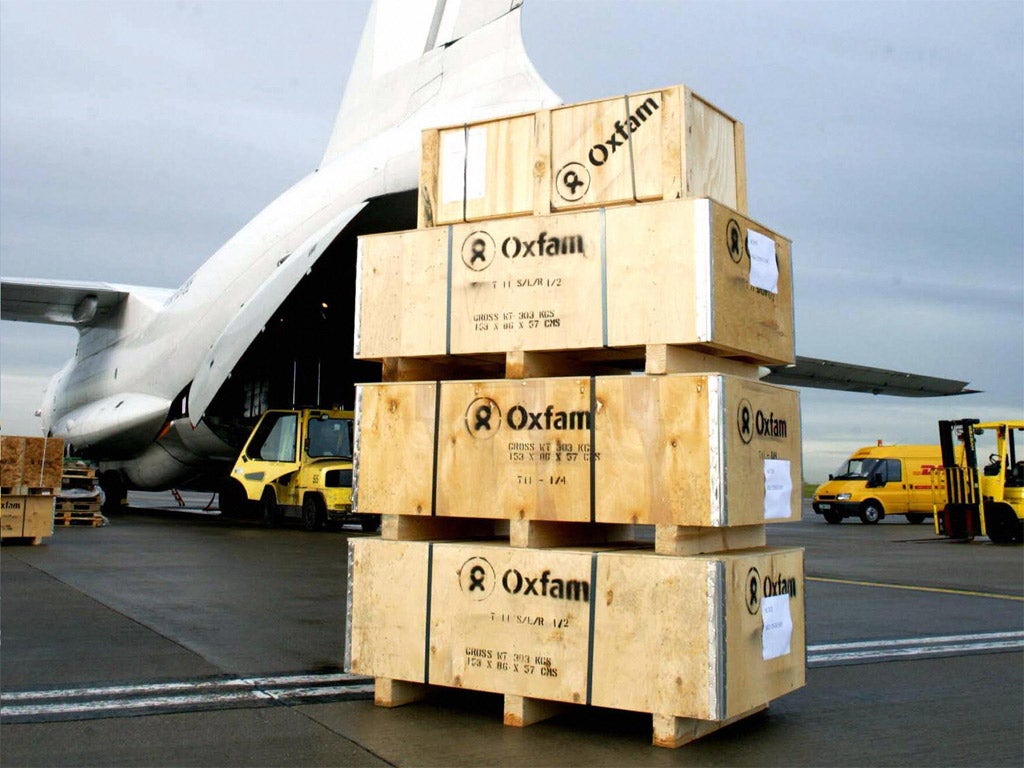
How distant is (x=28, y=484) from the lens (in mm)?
13664

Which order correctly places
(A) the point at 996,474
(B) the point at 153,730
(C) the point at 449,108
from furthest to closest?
(A) the point at 996,474 → (C) the point at 449,108 → (B) the point at 153,730

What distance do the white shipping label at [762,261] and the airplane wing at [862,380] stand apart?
93.0 ft

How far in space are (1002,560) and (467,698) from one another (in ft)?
40.1

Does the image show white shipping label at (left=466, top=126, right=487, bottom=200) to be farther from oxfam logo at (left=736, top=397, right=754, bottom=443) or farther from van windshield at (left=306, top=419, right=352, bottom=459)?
van windshield at (left=306, top=419, right=352, bottom=459)

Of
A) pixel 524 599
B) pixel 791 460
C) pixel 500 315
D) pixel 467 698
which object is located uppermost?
pixel 500 315

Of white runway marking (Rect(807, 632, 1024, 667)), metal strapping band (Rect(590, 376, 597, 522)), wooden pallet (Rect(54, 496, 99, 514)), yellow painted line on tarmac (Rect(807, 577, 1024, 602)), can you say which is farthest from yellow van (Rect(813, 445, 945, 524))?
metal strapping band (Rect(590, 376, 597, 522))

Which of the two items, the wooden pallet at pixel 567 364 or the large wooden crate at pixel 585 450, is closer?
the large wooden crate at pixel 585 450

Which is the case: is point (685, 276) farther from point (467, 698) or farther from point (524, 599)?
point (467, 698)

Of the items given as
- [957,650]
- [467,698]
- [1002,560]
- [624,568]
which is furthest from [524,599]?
[1002,560]

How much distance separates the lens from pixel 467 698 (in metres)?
5.43

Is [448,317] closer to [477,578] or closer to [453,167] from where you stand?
[453,167]

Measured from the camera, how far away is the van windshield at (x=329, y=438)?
17.7 metres

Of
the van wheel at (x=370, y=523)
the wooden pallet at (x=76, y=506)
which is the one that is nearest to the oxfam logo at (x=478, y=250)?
the van wheel at (x=370, y=523)

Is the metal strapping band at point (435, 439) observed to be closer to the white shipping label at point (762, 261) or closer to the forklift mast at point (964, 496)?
the white shipping label at point (762, 261)
